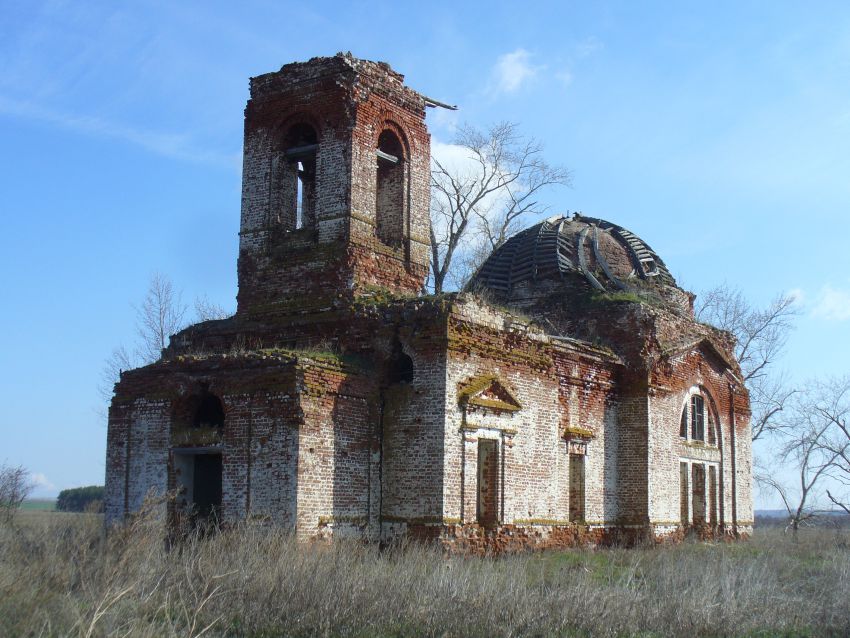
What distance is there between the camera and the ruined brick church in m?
14.6

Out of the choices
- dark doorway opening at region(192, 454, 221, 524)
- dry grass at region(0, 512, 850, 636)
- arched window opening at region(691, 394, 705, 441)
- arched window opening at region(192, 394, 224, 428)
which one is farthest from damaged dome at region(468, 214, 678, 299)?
dry grass at region(0, 512, 850, 636)

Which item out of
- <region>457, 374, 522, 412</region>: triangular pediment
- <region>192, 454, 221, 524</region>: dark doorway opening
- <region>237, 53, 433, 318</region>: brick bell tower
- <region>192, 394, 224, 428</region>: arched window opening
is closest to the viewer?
<region>192, 454, 221, 524</region>: dark doorway opening

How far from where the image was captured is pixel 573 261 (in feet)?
74.7

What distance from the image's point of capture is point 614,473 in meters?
19.4

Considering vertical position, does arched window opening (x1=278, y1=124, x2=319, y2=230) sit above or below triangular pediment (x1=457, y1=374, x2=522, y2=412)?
above

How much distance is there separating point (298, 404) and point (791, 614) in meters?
6.88

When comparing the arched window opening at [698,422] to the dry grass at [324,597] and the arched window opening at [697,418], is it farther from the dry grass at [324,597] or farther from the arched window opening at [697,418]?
the dry grass at [324,597]

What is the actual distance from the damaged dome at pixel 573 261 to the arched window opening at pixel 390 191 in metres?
5.44

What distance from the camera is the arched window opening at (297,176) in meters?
17.6

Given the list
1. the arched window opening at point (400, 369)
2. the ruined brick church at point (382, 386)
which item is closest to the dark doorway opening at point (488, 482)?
the ruined brick church at point (382, 386)

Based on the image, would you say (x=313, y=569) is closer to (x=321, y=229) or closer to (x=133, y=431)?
(x=133, y=431)

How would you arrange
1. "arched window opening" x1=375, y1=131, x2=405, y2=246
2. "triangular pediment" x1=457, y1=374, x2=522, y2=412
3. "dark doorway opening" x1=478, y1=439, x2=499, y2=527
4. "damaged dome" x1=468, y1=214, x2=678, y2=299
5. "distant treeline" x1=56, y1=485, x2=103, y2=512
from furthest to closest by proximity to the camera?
"distant treeline" x1=56, y1=485, x2=103, y2=512 < "damaged dome" x1=468, y1=214, x2=678, y2=299 < "arched window opening" x1=375, y1=131, x2=405, y2=246 < "dark doorway opening" x1=478, y1=439, x2=499, y2=527 < "triangular pediment" x1=457, y1=374, x2=522, y2=412

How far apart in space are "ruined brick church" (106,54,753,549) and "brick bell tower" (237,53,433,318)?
39 millimetres

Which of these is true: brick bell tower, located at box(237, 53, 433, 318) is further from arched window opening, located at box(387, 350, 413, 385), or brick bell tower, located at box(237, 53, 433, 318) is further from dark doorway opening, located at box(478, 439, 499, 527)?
dark doorway opening, located at box(478, 439, 499, 527)
